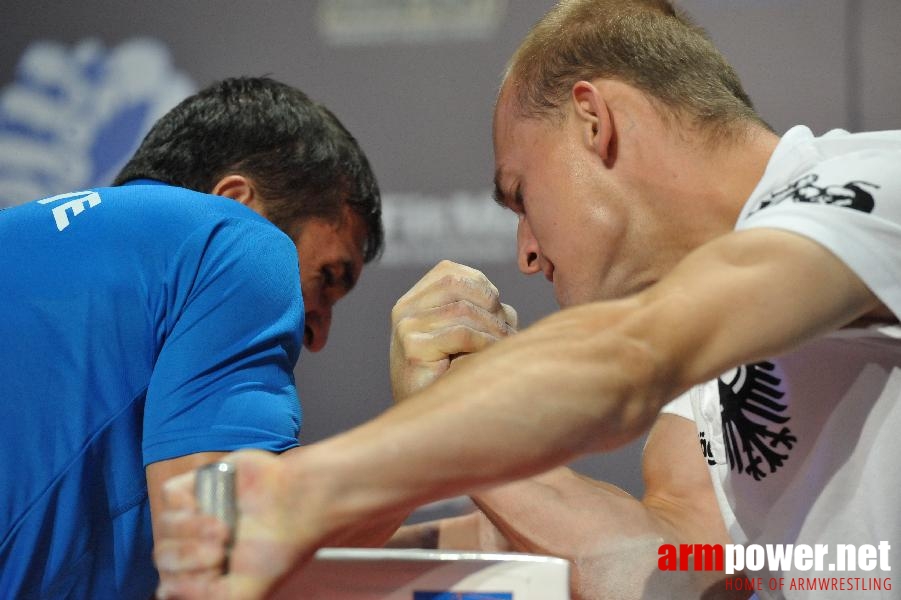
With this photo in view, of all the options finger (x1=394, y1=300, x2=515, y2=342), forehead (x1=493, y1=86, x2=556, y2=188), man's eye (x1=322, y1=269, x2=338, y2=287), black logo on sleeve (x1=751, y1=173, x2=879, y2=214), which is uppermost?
forehead (x1=493, y1=86, x2=556, y2=188)

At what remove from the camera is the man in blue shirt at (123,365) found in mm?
883

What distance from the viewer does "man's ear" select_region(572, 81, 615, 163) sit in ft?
3.54

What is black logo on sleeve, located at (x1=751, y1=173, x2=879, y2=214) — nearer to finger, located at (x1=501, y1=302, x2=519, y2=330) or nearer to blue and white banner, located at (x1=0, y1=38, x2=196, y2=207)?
finger, located at (x1=501, y1=302, x2=519, y2=330)

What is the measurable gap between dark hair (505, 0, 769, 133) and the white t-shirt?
0.50 feet

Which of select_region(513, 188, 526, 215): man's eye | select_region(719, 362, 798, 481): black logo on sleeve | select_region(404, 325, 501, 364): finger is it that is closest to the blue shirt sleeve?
select_region(404, 325, 501, 364): finger

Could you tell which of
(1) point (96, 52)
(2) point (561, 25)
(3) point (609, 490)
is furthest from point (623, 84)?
(1) point (96, 52)

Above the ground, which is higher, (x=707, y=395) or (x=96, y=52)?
(x=96, y=52)

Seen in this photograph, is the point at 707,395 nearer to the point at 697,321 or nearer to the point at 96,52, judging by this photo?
the point at 697,321

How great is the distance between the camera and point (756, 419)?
38.3 inches

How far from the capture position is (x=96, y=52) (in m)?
2.25

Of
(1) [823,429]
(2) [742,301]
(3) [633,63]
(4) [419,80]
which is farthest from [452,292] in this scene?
(4) [419,80]

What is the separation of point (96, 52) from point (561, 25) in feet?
4.74

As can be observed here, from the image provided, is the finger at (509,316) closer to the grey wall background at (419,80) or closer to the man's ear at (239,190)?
the man's ear at (239,190)

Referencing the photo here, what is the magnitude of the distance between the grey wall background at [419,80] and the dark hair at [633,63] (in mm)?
805
